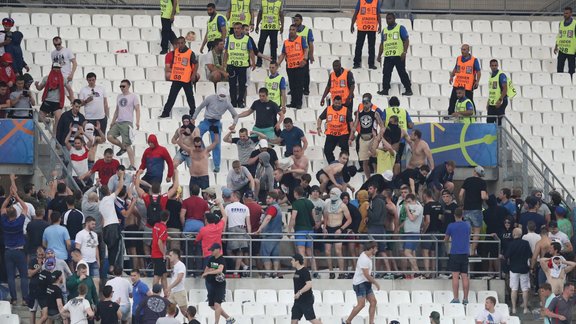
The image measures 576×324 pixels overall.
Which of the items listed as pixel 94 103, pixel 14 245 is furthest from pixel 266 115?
pixel 14 245

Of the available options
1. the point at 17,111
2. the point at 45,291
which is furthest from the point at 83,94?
the point at 45,291

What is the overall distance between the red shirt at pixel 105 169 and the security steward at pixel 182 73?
349cm

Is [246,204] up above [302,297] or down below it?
above

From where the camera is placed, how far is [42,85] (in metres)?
31.1

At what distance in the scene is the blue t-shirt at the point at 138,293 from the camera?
984 inches

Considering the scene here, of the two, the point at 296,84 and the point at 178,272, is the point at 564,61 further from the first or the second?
the point at 178,272

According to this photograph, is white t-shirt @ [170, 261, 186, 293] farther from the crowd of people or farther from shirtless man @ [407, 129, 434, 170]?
shirtless man @ [407, 129, 434, 170]

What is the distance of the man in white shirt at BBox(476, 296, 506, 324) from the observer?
25125mm

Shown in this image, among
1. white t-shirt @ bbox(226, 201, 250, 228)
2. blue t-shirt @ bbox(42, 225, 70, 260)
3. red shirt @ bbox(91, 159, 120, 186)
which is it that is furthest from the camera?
red shirt @ bbox(91, 159, 120, 186)

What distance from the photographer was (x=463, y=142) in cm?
3020

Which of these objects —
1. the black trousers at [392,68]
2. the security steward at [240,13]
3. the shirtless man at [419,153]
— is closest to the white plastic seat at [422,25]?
the black trousers at [392,68]

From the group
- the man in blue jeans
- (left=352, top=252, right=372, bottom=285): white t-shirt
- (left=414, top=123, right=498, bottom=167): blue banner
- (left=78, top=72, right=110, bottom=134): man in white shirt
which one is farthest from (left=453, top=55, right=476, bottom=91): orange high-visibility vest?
the man in blue jeans

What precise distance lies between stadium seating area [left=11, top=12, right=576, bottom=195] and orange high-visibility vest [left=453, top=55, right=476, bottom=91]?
807 mm

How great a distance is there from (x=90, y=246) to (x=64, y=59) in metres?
7.03
